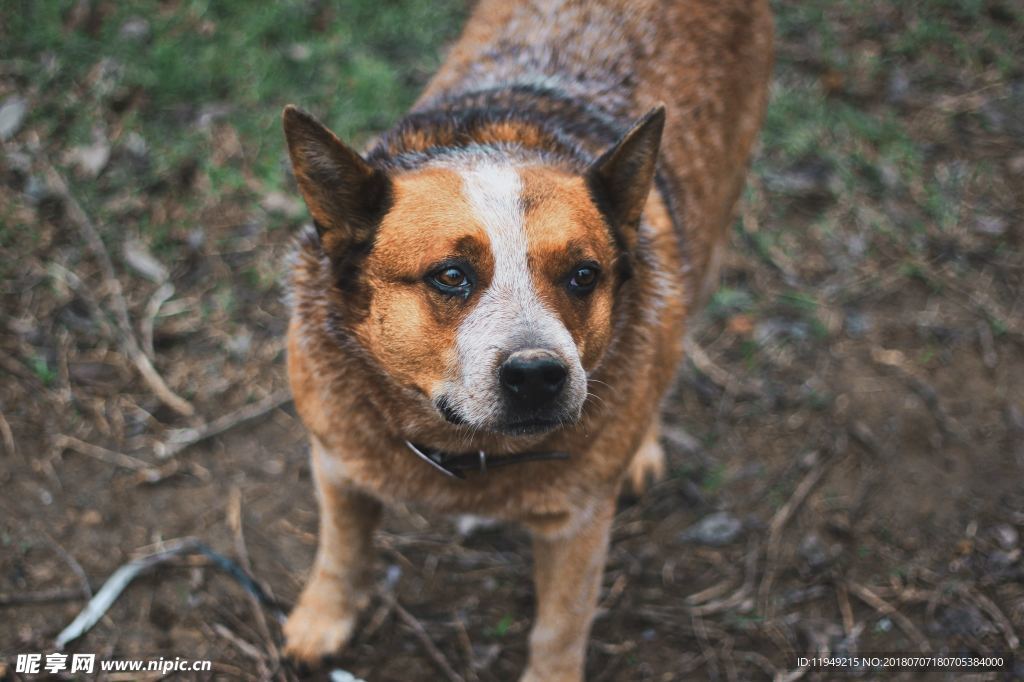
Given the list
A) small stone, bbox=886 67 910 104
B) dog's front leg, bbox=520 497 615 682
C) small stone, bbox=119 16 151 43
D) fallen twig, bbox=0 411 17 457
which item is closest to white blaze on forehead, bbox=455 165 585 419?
dog's front leg, bbox=520 497 615 682

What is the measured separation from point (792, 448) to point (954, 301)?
1470mm

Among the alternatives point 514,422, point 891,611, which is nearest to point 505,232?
point 514,422

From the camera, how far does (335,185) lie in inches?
101

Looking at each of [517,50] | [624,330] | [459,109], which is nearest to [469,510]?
[624,330]

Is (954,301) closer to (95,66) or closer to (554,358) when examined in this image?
(554,358)

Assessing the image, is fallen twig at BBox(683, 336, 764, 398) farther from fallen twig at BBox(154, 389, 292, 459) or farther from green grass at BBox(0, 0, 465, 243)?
green grass at BBox(0, 0, 465, 243)

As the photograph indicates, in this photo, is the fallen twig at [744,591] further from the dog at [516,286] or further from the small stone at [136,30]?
the small stone at [136,30]

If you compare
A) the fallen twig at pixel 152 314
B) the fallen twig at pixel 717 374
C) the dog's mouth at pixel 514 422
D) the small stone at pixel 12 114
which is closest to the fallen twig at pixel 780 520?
the fallen twig at pixel 717 374

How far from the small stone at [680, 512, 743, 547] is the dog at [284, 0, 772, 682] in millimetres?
950

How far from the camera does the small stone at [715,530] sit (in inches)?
157

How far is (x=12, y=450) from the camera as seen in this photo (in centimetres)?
373

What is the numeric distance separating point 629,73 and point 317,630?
253 centimetres

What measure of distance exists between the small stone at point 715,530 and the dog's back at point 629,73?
1.10 m

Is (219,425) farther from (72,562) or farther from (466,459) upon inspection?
(466,459)
